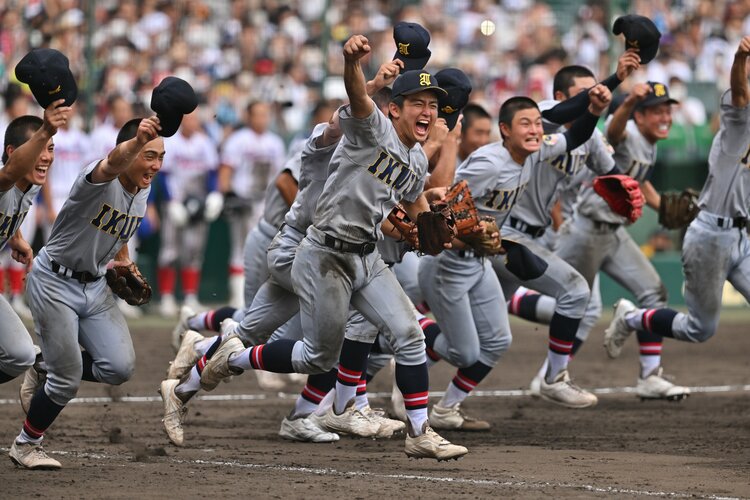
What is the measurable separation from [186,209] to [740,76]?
9332mm

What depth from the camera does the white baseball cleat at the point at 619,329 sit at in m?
10.5

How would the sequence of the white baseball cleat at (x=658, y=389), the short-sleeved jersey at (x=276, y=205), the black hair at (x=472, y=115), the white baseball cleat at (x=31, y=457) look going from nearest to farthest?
the white baseball cleat at (x=31, y=457) < the short-sleeved jersey at (x=276, y=205) < the black hair at (x=472, y=115) < the white baseball cleat at (x=658, y=389)

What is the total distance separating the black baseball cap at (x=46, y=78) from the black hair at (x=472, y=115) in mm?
3956

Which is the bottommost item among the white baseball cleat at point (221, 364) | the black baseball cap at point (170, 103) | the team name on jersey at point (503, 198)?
the white baseball cleat at point (221, 364)

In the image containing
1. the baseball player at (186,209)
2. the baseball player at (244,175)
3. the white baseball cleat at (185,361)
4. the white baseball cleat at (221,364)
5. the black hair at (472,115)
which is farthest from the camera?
the baseball player at (244,175)

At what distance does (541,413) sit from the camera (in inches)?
384

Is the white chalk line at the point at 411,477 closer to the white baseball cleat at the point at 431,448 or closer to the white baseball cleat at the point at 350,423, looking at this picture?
the white baseball cleat at the point at 431,448

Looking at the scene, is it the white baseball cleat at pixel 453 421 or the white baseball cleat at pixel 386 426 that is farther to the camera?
the white baseball cleat at pixel 453 421

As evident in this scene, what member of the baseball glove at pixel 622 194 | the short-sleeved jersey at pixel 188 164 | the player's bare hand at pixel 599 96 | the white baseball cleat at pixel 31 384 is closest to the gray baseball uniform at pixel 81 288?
the white baseball cleat at pixel 31 384

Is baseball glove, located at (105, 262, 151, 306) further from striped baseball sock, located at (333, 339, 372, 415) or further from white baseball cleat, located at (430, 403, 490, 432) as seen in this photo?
white baseball cleat, located at (430, 403, 490, 432)

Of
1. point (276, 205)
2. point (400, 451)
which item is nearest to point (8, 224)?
point (400, 451)

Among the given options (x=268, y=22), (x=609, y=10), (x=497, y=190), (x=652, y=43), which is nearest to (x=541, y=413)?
(x=497, y=190)

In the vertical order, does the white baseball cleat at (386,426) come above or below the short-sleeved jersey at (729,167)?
below

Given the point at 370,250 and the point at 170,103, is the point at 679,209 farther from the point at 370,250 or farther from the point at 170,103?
the point at 170,103
